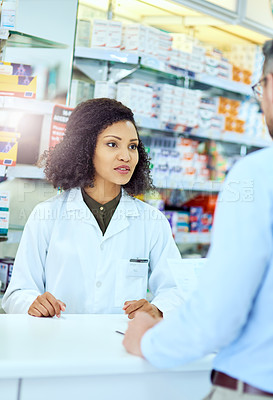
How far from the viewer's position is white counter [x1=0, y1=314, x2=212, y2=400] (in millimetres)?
1148

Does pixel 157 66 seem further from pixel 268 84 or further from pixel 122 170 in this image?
pixel 268 84

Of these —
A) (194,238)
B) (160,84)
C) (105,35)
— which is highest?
(105,35)

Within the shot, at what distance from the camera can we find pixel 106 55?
11.1ft

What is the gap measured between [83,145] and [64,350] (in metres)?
1.21

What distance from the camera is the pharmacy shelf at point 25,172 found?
2795mm

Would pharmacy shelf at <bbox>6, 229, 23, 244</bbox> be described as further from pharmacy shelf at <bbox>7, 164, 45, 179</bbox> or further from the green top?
the green top

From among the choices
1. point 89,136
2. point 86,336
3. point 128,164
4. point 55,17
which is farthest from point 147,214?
point 55,17

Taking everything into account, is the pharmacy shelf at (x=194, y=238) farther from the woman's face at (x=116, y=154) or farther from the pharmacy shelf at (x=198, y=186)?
the woman's face at (x=116, y=154)

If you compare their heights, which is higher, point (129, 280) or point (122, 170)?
point (122, 170)

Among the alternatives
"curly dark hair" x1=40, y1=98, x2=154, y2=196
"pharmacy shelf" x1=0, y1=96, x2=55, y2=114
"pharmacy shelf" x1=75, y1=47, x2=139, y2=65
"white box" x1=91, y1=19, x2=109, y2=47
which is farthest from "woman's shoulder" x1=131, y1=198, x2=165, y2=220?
"white box" x1=91, y1=19, x2=109, y2=47

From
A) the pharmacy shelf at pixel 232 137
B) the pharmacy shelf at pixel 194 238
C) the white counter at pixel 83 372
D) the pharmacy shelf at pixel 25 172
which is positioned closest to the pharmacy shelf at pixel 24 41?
the pharmacy shelf at pixel 25 172

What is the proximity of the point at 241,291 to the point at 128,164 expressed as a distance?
132cm

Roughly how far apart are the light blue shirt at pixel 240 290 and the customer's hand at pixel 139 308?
779 mm

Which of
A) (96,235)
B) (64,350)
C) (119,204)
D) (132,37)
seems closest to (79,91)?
(132,37)
